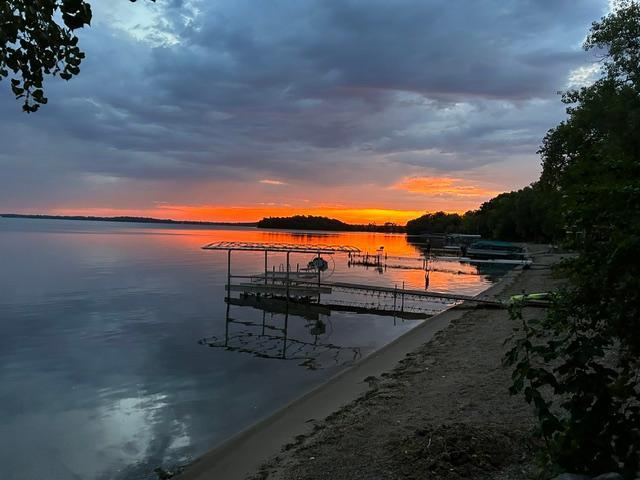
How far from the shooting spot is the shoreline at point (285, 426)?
26.2 feet

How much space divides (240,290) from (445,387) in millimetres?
24208

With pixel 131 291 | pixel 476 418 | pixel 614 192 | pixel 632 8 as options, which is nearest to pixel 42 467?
pixel 476 418

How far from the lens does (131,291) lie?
35.5 metres

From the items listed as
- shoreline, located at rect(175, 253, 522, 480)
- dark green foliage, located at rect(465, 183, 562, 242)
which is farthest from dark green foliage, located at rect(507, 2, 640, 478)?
dark green foliage, located at rect(465, 183, 562, 242)

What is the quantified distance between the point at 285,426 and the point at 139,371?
301 inches

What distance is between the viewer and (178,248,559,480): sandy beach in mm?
5879

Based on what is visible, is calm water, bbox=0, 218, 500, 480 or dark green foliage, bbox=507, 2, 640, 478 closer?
dark green foliage, bbox=507, 2, 640, 478

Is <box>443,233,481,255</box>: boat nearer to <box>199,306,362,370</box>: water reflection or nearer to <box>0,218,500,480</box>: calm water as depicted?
<box>0,218,500,480</box>: calm water

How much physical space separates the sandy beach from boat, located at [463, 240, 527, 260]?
211 ft

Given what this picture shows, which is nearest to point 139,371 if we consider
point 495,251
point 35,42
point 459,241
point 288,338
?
point 288,338

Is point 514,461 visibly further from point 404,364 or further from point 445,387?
point 404,364

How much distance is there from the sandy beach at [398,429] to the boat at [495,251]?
6431cm

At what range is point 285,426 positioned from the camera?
31.8 feet

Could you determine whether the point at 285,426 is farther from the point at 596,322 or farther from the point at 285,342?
the point at 285,342
